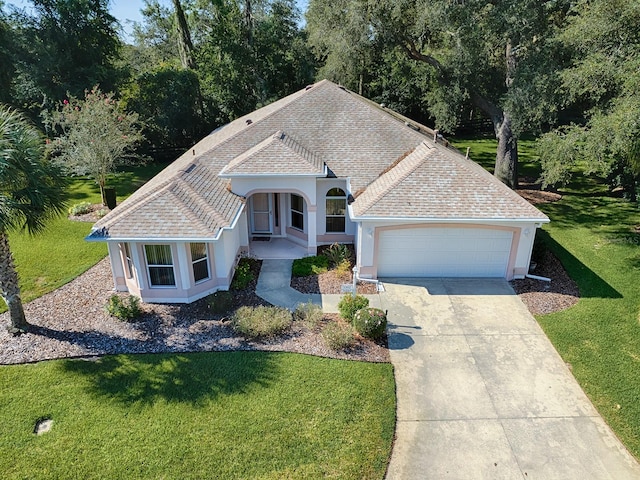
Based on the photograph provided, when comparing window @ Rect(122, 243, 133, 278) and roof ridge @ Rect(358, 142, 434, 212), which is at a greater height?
roof ridge @ Rect(358, 142, 434, 212)

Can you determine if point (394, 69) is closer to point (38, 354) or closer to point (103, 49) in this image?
point (103, 49)

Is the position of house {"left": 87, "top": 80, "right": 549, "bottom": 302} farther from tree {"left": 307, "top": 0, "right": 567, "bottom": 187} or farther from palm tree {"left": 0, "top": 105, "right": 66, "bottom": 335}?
tree {"left": 307, "top": 0, "right": 567, "bottom": 187}

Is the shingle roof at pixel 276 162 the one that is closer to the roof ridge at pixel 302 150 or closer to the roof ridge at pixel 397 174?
the roof ridge at pixel 302 150

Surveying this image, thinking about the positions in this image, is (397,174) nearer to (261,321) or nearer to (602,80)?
(261,321)

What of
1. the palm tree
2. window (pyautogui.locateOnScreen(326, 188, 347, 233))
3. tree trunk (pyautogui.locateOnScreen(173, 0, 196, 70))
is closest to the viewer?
the palm tree

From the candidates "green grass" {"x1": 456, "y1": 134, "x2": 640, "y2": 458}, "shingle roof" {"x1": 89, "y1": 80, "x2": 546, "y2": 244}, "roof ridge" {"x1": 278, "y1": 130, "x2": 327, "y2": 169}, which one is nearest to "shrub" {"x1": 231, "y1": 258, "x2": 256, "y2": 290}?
"shingle roof" {"x1": 89, "y1": 80, "x2": 546, "y2": 244}

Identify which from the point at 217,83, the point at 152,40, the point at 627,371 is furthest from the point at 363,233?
the point at 152,40
